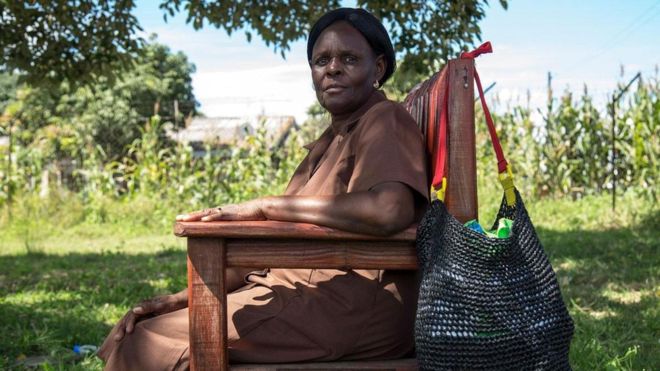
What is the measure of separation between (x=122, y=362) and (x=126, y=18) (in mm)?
5350

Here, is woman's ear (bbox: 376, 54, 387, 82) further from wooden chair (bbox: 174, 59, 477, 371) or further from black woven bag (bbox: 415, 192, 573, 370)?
black woven bag (bbox: 415, 192, 573, 370)

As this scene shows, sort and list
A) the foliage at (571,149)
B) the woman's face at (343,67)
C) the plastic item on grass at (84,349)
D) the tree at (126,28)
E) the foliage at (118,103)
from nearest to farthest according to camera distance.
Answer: the woman's face at (343,67)
the plastic item on grass at (84,349)
the tree at (126,28)
the foliage at (571,149)
the foliage at (118,103)

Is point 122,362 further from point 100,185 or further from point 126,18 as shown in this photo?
point 100,185

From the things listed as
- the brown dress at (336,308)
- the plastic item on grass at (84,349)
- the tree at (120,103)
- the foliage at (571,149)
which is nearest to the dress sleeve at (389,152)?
the brown dress at (336,308)

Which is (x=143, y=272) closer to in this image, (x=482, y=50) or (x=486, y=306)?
(x=482, y=50)

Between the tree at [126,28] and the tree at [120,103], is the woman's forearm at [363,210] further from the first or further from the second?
the tree at [120,103]

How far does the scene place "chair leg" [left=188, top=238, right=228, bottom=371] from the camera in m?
1.96

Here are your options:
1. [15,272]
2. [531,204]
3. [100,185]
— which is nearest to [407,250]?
[15,272]

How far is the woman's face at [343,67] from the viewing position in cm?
231

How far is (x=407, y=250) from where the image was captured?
2.02 meters

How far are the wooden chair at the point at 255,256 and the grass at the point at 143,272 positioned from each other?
1641 mm

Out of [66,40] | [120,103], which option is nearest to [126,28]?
[66,40]

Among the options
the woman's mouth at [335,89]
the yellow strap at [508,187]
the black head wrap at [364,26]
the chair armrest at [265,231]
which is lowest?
the chair armrest at [265,231]

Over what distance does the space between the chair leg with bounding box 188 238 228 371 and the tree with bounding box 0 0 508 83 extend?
456 centimetres
